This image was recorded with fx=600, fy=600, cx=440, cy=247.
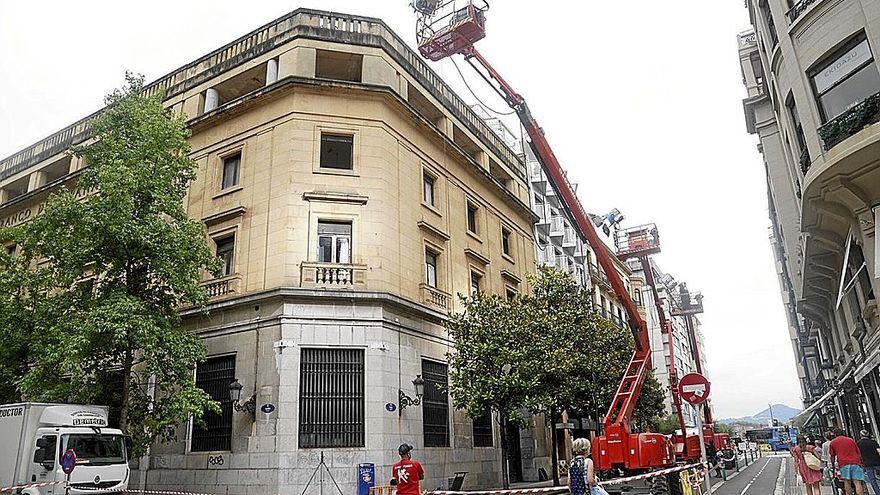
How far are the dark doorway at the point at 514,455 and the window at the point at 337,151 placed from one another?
39.4 feet

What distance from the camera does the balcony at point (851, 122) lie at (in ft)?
38.6

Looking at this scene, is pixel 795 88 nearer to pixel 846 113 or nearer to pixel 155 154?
pixel 846 113

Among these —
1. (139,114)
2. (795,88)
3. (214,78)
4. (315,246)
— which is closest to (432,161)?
(315,246)

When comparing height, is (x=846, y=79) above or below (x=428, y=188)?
below

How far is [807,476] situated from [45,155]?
104ft

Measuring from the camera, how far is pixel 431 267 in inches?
846

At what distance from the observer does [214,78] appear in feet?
70.7

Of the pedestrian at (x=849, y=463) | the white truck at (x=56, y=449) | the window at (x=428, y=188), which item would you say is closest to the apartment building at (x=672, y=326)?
the window at (x=428, y=188)

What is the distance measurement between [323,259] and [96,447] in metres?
7.52

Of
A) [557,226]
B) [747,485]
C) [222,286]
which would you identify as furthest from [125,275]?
[557,226]

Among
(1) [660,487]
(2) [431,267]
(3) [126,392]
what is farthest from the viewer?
(2) [431,267]

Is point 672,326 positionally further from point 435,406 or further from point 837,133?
point 837,133

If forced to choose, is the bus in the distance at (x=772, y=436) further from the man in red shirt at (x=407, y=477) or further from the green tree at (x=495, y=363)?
the man in red shirt at (x=407, y=477)

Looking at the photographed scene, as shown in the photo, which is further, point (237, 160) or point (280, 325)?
point (237, 160)
